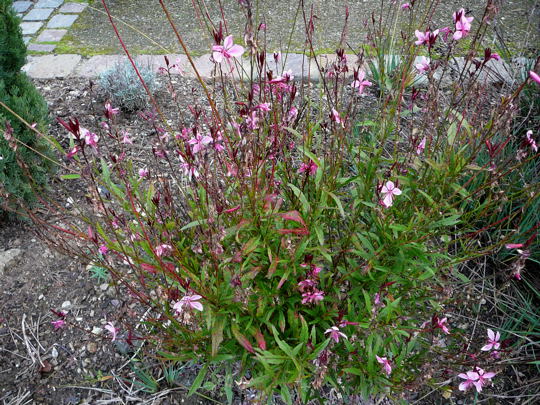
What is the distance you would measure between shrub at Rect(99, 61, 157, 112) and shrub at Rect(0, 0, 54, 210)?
740 millimetres

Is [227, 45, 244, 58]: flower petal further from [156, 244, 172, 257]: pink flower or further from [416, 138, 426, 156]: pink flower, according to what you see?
[416, 138, 426, 156]: pink flower

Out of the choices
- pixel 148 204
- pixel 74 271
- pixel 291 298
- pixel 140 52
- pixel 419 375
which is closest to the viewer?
pixel 419 375

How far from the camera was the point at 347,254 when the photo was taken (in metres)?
1.99

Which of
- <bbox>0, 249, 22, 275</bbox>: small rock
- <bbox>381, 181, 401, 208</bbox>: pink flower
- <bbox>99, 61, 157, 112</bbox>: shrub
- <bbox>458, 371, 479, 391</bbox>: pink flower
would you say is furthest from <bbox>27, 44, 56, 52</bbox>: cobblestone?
<bbox>458, 371, 479, 391</bbox>: pink flower

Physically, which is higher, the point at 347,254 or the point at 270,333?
the point at 347,254

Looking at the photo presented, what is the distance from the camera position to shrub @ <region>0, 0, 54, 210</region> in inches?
107

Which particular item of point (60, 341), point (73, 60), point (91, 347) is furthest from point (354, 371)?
point (73, 60)

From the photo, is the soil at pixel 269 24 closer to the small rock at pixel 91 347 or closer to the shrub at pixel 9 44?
the shrub at pixel 9 44

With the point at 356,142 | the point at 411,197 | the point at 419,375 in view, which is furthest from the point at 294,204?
the point at 356,142

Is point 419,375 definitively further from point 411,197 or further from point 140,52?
point 140,52

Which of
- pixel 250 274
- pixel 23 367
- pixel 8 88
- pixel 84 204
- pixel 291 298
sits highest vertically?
pixel 8 88

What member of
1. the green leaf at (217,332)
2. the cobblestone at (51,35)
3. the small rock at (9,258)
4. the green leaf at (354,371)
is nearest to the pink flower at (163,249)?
the green leaf at (217,332)

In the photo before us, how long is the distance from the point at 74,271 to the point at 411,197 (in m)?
1.98

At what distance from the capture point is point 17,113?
108 inches
